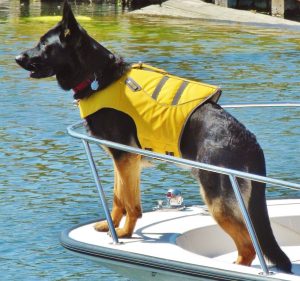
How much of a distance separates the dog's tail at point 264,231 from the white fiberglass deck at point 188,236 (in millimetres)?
137

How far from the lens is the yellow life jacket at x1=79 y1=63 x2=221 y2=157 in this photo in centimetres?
684

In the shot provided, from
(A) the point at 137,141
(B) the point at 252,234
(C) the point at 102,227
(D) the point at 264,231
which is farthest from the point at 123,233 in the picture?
(B) the point at 252,234

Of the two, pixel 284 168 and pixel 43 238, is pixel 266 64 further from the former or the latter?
pixel 43 238

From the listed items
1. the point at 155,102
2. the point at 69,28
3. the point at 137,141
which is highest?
the point at 69,28

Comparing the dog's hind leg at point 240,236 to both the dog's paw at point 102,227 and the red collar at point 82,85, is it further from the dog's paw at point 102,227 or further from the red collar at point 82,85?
the red collar at point 82,85

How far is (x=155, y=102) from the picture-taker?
6.97 metres

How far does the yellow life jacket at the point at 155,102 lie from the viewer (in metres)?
6.84

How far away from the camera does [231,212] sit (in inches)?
260

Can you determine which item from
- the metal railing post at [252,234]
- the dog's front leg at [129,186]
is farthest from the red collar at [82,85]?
the metal railing post at [252,234]

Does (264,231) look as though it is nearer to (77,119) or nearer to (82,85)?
(82,85)

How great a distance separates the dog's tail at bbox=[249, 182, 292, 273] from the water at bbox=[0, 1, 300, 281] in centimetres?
256

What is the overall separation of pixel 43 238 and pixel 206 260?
3807mm

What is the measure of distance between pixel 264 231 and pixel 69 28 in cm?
176

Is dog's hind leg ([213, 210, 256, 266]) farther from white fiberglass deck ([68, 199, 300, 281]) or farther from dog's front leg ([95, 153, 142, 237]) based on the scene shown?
dog's front leg ([95, 153, 142, 237])
